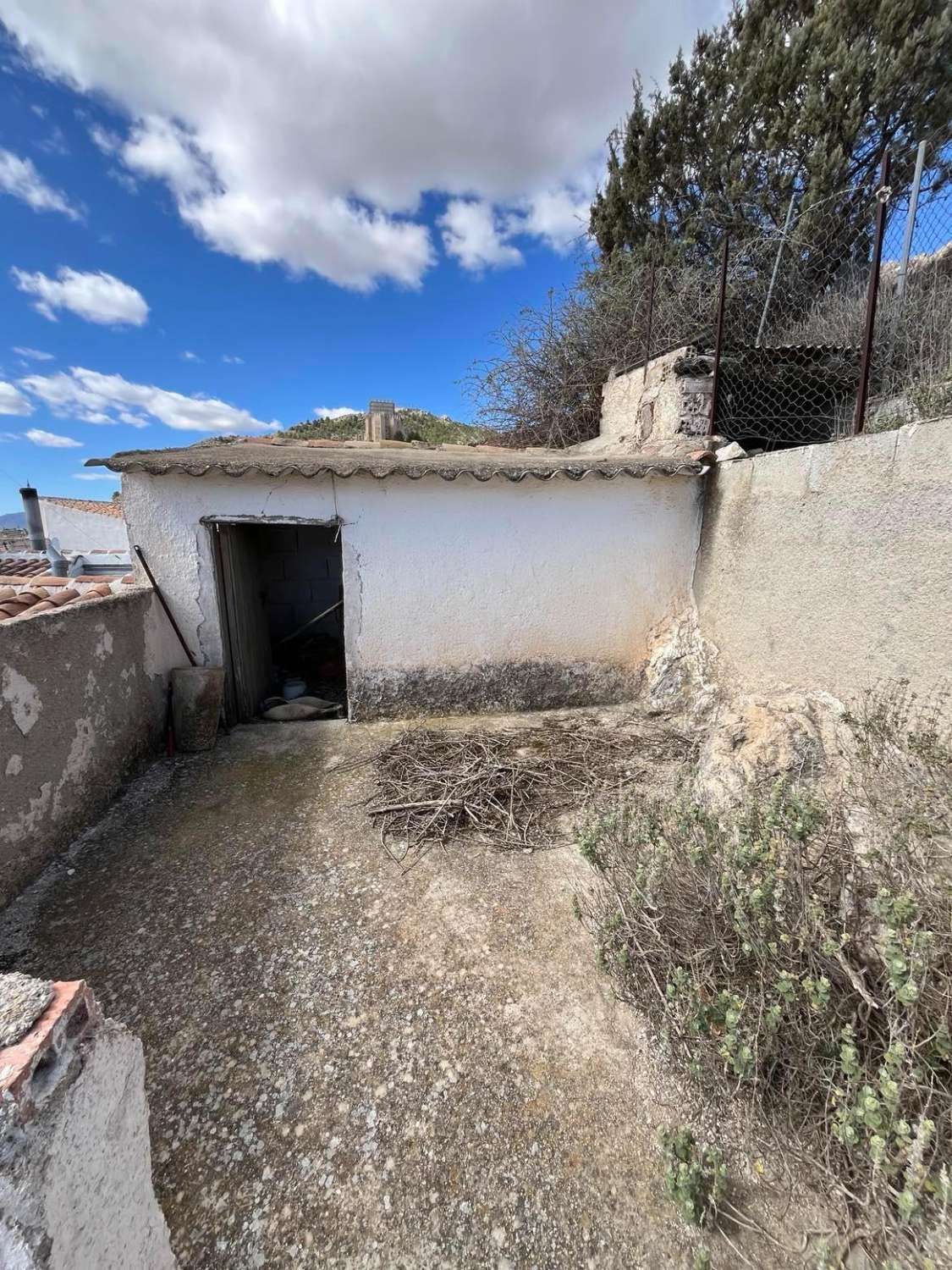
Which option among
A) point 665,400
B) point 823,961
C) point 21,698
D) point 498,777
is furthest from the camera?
point 665,400

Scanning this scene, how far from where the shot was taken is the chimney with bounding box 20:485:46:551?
1574cm

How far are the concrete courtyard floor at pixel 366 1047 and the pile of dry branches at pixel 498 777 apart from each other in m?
0.26

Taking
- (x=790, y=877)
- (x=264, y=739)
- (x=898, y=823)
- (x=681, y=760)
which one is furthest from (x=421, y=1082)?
(x=264, y=739)

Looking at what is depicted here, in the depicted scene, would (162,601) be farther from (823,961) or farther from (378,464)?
(823,961)

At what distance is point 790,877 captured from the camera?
2.36 metres

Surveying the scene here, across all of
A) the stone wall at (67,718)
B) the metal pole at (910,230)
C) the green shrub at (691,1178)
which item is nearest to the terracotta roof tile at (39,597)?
the stone wall at (67,718)

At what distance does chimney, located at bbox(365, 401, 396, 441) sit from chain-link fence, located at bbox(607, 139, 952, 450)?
490cm

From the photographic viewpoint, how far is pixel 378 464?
5.73 meters

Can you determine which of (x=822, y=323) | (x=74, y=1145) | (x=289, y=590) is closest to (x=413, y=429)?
(x=289, y=590)

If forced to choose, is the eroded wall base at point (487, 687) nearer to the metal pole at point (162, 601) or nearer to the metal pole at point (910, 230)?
the metal pole at point (162, 601)

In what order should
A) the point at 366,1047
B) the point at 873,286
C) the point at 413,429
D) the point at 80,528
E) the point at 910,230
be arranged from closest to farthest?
the point at 366,1047 → the point at 873,286 → the point at 910,230 → the point at 413,429 → the point at 80,528

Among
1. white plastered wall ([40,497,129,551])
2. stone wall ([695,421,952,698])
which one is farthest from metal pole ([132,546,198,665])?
white plastered wall ([40,497,129,551])

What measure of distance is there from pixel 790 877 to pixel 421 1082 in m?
1.98

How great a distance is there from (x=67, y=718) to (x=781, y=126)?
1582cm
